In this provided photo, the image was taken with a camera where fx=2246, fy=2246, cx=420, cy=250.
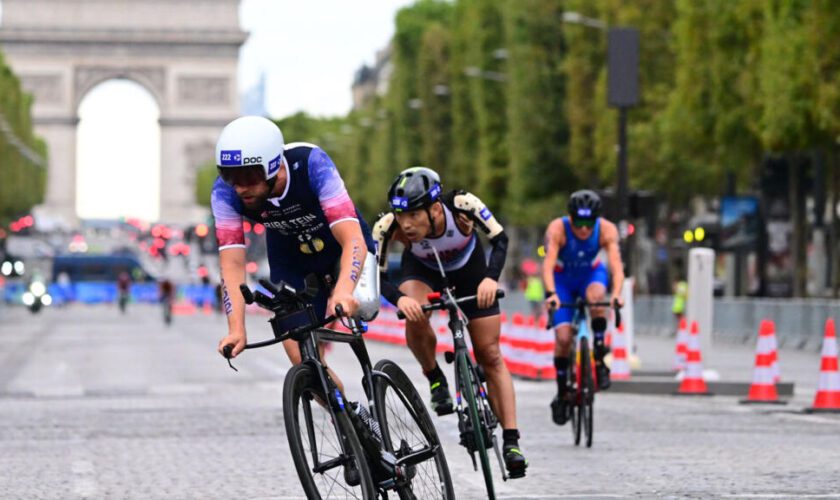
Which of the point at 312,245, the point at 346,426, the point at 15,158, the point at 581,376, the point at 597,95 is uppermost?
the point at 597,95

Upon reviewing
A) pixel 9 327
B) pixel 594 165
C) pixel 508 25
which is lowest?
pixel 9 327

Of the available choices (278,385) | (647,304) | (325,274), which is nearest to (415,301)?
(325,274)

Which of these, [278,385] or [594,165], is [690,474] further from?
[594,165]

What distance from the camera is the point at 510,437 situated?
32.1 feet

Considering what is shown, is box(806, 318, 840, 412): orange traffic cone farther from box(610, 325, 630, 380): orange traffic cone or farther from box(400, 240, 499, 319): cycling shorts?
box(400, 240, 499, 319): cycling shorts

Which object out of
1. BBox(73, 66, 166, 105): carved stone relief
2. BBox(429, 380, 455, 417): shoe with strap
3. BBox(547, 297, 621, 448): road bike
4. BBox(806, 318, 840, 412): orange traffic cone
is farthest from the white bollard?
BBox(73, 66, 166, 105): carved stone relief

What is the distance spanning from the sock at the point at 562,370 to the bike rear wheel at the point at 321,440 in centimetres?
573

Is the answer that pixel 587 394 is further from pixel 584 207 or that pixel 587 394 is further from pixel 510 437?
pixel 510 437

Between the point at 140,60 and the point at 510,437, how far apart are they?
134 m

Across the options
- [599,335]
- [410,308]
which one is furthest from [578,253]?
[410,308]

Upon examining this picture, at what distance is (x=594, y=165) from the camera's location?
53.4m

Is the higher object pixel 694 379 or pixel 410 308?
pixel 410 308

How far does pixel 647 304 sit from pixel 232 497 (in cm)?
3632

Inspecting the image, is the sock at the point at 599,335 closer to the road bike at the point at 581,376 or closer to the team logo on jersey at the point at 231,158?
the road bike at the point at 581,376
